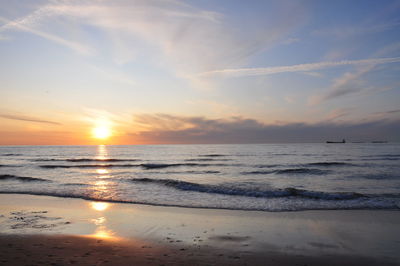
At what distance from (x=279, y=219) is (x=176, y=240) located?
4420 mm

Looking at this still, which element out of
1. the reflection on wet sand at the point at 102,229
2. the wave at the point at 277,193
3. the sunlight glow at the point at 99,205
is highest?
the reflection on wet sand at the point at 102,229

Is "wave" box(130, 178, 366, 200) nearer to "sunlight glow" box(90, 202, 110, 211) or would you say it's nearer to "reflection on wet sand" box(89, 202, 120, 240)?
"sunlight glow" box(90, 202, 110, 211)

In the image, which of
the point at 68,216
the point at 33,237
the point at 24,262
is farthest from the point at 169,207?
the point at 24,262

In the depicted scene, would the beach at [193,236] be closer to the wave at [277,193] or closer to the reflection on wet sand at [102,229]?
the reflection on wet sand at [102,229]

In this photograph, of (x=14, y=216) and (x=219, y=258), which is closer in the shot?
(x=219, y=258)

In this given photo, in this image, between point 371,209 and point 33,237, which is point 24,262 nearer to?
point 33,237

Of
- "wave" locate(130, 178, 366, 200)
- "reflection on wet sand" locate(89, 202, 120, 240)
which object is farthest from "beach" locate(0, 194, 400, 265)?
"wave" locate(130, 178, 366, 200)

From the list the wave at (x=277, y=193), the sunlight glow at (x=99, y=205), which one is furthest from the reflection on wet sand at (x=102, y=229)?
the wave at (x=277, y=193)

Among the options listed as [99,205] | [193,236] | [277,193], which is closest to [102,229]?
[193,236]

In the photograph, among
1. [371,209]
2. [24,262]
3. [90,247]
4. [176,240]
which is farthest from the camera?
[371,209]

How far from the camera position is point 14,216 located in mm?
10695

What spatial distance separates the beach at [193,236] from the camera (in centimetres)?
646

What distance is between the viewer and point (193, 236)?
808 cm

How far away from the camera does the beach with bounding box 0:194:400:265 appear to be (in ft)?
21.2
